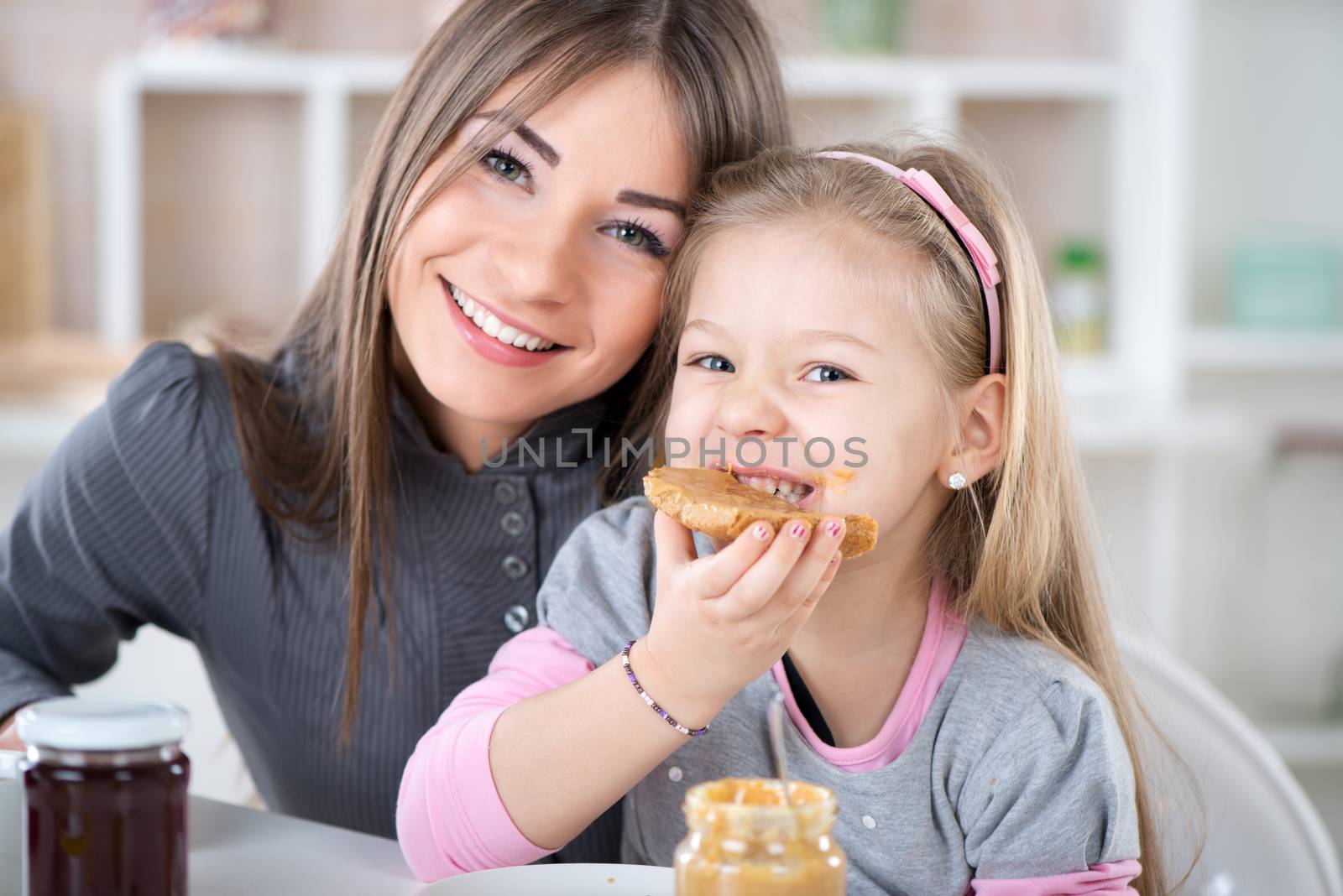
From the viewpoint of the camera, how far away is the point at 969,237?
1.08 meters

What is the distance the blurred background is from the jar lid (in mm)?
2157

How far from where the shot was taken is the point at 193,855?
844 mm

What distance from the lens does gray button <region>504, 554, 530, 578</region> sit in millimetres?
1272

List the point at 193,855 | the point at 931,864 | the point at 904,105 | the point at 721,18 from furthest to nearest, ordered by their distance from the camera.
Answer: the point at 904,105
the point at 721,18
the point at 931,864
the point at 193,855

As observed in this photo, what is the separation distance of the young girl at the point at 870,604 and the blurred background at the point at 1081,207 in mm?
1665

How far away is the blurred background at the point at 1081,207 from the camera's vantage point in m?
2.77

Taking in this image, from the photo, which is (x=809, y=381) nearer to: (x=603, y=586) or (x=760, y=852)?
(x=603, y=586)

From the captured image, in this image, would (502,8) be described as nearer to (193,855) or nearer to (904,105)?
(193,855)

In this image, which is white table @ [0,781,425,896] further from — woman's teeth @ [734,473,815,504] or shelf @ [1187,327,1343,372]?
shelf @ [1187,327,1343,372]

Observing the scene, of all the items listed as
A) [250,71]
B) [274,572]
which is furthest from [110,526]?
[250,71]

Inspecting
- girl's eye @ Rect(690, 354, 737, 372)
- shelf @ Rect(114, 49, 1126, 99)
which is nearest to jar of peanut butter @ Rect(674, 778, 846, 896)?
girl's eye @ Rect(690, 354, 737, 372)

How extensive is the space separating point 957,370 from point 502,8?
521 mm

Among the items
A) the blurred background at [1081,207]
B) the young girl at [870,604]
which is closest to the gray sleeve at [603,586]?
the young girl at [870,604]

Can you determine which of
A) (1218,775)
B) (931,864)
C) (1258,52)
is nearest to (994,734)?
(931,864)
